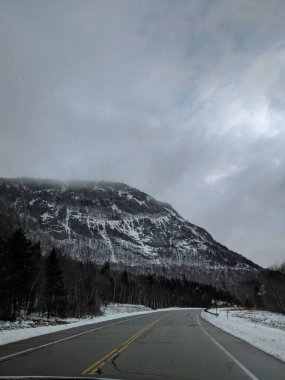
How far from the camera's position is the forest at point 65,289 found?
160ft

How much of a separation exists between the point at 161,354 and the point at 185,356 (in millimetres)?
997

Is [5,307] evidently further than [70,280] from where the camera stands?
No

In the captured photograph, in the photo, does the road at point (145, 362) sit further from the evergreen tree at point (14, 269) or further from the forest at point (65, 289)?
the evergreen tree at point (14, 269)

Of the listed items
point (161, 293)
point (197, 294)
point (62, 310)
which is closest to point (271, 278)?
point (62, 310)

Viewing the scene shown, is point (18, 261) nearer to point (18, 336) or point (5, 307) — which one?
point (5, 307)

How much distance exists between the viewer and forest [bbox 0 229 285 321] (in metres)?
48.8

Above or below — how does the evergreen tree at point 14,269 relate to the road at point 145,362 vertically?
above

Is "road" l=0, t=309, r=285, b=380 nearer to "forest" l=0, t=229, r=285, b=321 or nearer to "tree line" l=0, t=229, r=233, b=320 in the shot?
"forest" l=0, t=229, r=285, b=321

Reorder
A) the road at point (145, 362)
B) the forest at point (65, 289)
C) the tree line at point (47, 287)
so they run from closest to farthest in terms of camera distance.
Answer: the road at point (145, 362)
the tree line at point (47, 287)
the forest at point (65, 289)

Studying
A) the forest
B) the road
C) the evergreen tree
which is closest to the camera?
the road

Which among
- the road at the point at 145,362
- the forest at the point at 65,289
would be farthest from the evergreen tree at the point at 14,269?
the road at the point at 145,362

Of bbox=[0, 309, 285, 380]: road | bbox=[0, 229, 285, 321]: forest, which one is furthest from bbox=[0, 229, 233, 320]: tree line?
bbox=[0, 309, 285, 380]: road

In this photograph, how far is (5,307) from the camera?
48.7m

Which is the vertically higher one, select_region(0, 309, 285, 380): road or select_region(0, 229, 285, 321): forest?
select_region(0, 229, 285, 321): forest
